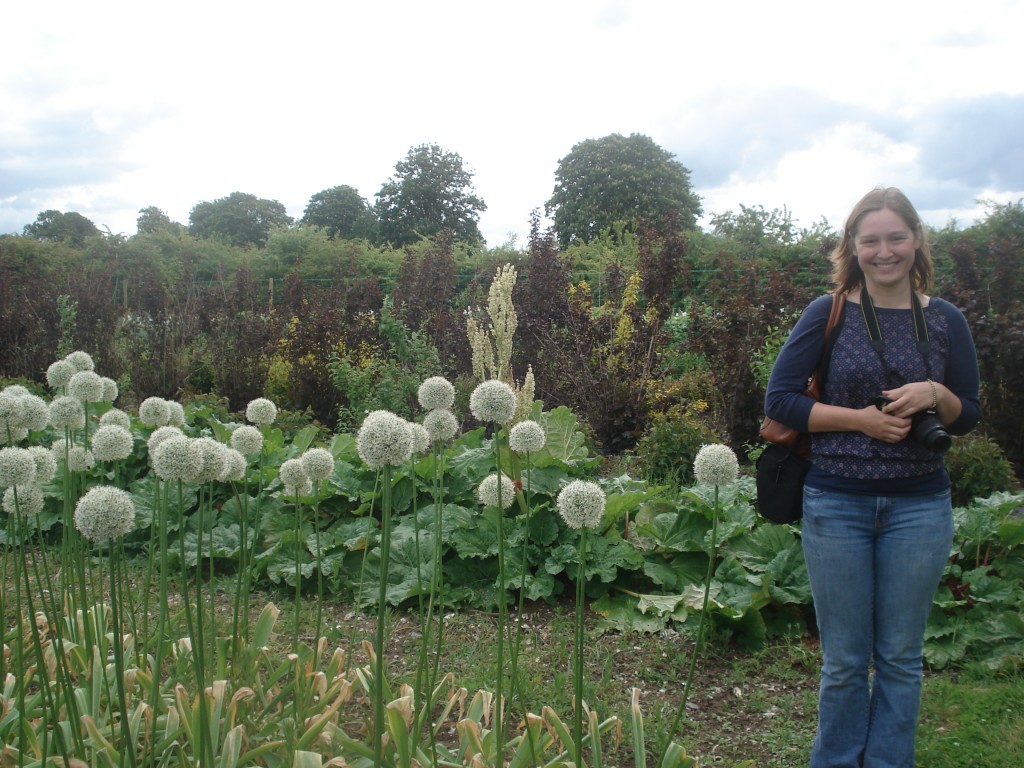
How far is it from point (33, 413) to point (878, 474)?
236 centimetres

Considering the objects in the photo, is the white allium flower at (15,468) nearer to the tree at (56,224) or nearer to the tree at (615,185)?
the tree at (615,185)

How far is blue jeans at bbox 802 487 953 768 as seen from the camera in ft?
7.49

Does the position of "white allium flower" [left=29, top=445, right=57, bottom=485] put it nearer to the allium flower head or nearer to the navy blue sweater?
the allium flower head

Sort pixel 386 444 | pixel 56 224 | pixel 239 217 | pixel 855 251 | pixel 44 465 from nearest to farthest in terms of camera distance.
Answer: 1. pixel 386 444
2. pixel 44 465
3. pixel 855 251
4. pixel 56 224
5. pixel 239 217

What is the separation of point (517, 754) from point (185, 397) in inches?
291

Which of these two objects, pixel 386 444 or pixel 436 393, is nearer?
pixel 386 444

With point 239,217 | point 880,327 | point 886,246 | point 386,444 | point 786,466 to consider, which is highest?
point 239,217

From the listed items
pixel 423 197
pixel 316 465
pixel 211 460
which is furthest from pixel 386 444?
pixel 423 197

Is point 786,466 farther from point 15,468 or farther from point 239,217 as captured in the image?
point 239,217

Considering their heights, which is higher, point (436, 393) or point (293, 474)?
point (436, 393)

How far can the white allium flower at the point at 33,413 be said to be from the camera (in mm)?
1985

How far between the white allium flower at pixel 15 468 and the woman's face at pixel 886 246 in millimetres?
2330

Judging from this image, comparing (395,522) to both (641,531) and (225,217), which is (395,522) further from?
(225,217)

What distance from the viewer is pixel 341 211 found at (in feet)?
122
